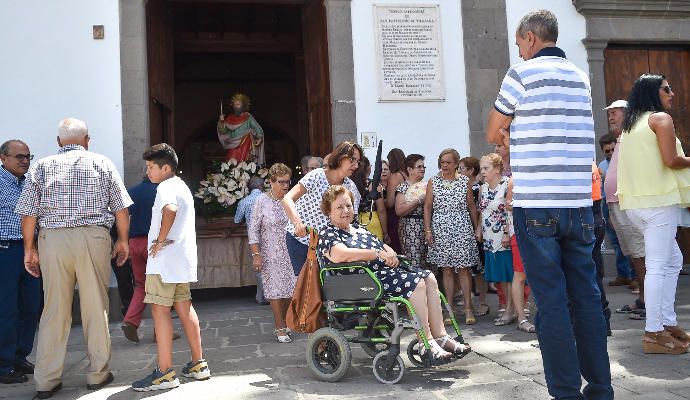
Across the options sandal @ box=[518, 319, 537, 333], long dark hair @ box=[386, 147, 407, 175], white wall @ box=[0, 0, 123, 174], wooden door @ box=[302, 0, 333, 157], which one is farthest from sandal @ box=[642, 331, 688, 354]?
white wall @ box=[0, 0, 123, 174]

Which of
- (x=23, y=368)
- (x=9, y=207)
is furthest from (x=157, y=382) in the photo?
(x=9, y=207)

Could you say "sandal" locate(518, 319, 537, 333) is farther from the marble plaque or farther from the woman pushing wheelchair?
the marble plaque

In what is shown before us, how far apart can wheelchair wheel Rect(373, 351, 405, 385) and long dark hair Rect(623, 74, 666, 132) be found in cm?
224

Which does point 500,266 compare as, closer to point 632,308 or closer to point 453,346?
point 632,308

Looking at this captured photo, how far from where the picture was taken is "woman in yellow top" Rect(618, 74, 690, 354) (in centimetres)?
415

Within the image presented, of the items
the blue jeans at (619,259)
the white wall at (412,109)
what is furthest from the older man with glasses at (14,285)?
the blue jeans at (619,259)

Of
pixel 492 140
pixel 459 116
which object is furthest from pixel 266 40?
pixel 492 140

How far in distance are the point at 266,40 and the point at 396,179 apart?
686cm

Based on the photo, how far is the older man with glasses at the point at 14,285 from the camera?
14.9 feet

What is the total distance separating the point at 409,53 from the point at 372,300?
186 inches

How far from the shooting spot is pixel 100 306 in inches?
167

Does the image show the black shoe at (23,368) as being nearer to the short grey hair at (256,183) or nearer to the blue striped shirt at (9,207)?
the blue striped shirt at (9,207)

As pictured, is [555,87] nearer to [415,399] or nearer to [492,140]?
[492,140]

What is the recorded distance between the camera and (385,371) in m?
3.87
